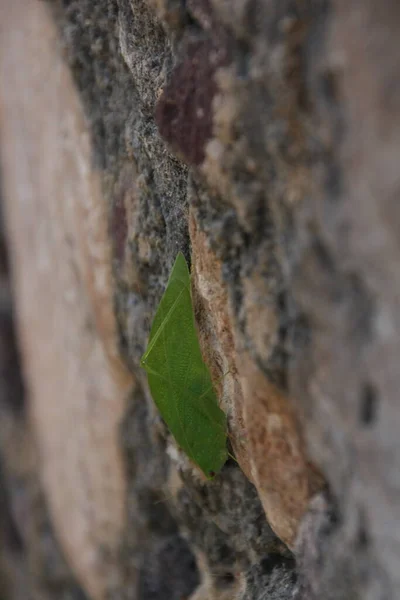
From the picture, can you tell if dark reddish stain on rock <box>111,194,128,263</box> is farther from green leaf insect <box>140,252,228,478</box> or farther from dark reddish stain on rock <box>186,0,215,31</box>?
dark reddish stain on rock <box>186,0,215,31</box>

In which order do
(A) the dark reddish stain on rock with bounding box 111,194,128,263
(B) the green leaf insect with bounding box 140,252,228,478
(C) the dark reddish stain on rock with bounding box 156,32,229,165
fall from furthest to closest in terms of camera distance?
(A) the dark reddish stain on rock with bounding box 111,194,128,263, (B) the green leaf insect with bounding box 140,252,228,478, (C) the dark reddish stain on rock with bounding box 156,32,229,165

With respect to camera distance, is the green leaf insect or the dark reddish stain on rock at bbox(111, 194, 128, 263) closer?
the green leaf insect

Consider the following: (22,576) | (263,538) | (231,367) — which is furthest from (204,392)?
(22,576)

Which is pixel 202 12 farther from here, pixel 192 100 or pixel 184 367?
pixel 184 367

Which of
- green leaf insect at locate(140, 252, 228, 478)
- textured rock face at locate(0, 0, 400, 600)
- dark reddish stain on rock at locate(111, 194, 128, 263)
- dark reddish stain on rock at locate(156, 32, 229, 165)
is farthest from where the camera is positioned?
dark reddish stain on rock at locate(111, 194, 128, 263)

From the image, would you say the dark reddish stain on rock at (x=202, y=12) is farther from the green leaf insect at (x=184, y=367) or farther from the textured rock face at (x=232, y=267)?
the green leaf insect at (x=184, y=367)

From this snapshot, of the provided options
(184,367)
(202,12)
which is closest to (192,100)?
(202,12)

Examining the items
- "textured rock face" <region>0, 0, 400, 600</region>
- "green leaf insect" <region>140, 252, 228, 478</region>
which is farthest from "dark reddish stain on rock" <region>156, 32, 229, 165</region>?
"green leaf insect" <region>140, 252, 228, 478</region>

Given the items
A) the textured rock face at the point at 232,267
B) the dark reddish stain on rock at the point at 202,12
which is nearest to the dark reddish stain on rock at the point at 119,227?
the textured rock face at the point at 232,267
